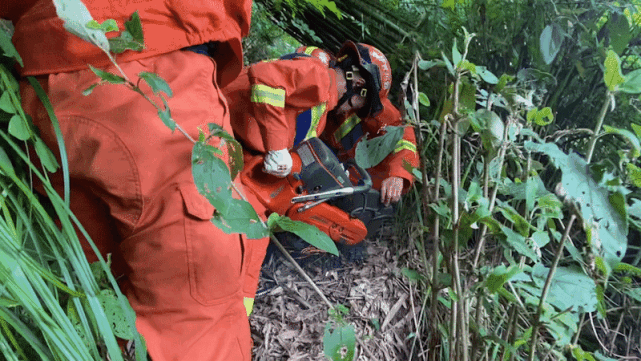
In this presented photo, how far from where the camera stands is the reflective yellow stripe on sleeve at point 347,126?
6.03ft

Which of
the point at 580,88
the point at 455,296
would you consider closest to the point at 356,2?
the point at 580,88

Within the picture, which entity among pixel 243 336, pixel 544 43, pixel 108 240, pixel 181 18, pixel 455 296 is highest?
pixel 544 43

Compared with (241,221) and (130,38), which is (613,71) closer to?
(241,221)

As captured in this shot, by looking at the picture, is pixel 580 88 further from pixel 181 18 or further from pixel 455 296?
pixel 181 18

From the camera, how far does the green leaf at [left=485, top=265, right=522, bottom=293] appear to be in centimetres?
59

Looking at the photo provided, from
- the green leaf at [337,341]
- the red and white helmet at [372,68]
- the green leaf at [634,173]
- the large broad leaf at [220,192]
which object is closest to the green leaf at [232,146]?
the large broad leaf at [220,192]

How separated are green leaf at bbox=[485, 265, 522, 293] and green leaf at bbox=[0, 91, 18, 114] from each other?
2.52 ft

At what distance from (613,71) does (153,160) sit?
69cm

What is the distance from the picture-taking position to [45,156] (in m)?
0.68

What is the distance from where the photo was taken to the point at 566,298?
1.86ft

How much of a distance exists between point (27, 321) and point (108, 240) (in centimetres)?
22

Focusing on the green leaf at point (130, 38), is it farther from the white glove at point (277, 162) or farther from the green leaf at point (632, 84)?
the white glove at point (277, 162)

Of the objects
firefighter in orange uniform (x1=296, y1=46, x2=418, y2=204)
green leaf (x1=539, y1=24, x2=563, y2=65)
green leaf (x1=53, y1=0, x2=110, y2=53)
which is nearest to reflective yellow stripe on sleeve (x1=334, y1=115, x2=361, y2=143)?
firefighter in orange uniform (x1=296, y1=46, x2=418, y2=204)

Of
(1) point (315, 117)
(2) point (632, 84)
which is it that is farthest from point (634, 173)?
(1) point (315, 117)
